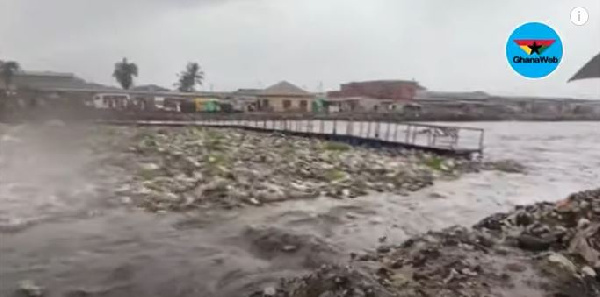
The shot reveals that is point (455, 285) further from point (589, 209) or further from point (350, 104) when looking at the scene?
point (350, 104)

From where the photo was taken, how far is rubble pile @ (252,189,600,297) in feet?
10.4

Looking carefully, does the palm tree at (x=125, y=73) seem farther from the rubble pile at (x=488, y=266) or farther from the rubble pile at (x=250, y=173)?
the rubble pile at (x=488, y=266)

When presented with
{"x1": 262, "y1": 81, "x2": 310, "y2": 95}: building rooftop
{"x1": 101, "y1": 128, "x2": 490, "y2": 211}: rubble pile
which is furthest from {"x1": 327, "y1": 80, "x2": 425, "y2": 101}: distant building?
{"x1": 101, "y1": 128, "x2": 490, "y2": 211}: rubble pile

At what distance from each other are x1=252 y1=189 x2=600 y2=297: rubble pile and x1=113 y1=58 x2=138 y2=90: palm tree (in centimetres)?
4245

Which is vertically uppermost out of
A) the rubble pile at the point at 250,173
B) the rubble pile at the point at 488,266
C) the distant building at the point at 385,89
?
the distant building at the point at 385,89

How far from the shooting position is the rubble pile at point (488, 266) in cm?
318

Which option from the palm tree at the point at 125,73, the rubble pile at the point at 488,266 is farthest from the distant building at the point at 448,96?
the rubble pile at the point at 488,266

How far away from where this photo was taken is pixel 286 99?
42906mm

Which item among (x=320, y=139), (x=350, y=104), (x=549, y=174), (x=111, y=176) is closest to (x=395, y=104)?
(x=350, y=104)

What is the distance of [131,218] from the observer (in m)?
6.76

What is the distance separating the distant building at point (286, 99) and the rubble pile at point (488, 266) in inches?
1459

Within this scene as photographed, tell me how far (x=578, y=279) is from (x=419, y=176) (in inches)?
339

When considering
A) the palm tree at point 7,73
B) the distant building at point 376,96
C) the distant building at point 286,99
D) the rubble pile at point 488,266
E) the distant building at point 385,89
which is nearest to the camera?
the rubble pile at point 488,266

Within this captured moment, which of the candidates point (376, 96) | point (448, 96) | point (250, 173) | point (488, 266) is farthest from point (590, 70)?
point (448, 96)
